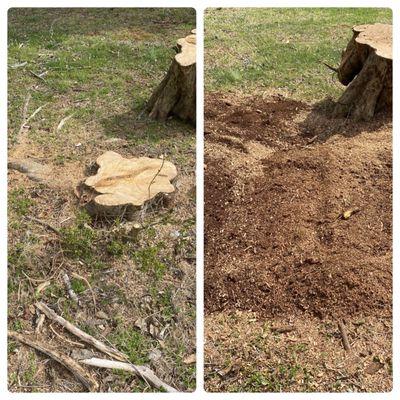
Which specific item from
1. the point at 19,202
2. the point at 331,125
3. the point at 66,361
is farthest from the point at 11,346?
the point at 331,125

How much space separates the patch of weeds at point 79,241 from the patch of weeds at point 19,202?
0.88 ft

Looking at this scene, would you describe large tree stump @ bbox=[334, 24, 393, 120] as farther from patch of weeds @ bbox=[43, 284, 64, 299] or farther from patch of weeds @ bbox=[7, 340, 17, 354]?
patch of weeds @ bbox=[7, 340, 17, 354]

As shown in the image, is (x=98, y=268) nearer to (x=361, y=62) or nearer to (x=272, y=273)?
(x=272, y=273)

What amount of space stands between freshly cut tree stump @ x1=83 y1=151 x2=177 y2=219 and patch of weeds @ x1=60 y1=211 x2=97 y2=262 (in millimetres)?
105

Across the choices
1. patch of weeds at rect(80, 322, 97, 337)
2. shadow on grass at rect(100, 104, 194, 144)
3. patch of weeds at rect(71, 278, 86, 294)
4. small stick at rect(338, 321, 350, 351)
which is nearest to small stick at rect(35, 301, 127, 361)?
patch of weeds at rect(80, 322, 97, 337)

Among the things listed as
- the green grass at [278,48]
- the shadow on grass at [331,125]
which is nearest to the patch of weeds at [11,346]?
the shadow on grass at [331,125]

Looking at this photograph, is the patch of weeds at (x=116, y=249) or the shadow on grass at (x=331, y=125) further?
the shadow on grass at (x=331, y=125)

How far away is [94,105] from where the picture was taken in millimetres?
3434

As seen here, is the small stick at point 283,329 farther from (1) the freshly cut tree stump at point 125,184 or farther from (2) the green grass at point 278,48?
(2) the green grass at point 278,48

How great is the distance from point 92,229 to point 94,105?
4.23 feet

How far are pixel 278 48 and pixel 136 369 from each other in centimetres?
316

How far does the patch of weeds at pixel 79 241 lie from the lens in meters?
2.31

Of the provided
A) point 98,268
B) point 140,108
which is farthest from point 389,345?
point 140,108

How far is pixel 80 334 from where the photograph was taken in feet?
6.77
